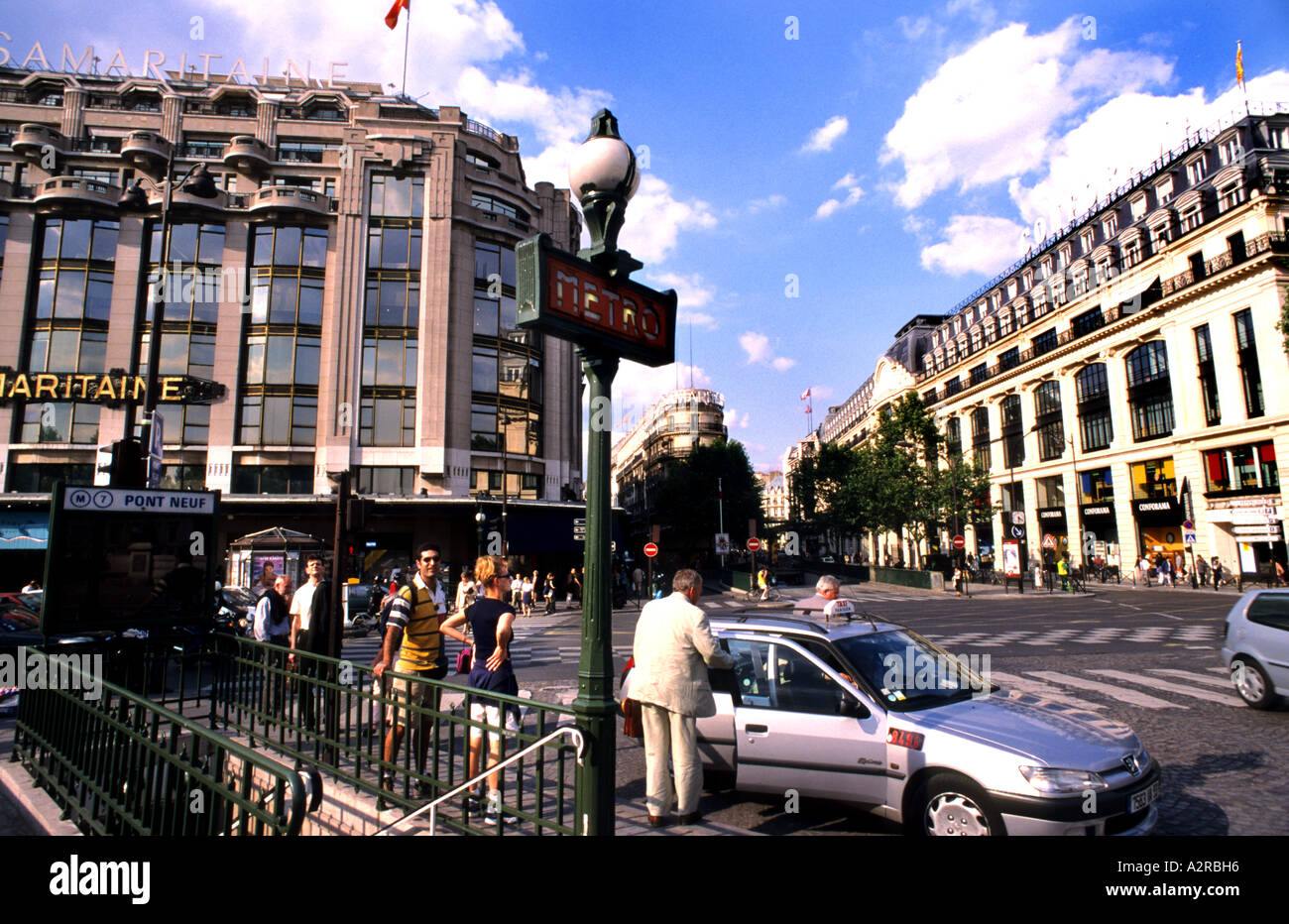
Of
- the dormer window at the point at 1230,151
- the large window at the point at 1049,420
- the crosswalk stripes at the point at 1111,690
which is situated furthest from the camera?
the large window at the point at 1049,420

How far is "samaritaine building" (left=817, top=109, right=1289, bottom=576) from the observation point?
3562 cm

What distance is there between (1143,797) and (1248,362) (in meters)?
43.6

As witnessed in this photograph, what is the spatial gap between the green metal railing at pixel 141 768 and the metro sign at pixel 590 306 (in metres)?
2.59

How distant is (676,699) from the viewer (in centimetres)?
517

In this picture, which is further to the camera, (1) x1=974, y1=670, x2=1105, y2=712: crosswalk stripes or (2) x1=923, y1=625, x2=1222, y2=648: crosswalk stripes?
(2) x1=923, y1=625, x2=1222, y2=648: crosswalk stripes

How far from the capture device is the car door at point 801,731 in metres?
5.07

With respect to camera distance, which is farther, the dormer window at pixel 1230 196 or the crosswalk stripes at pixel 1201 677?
the dormer window at pixel 1230 196

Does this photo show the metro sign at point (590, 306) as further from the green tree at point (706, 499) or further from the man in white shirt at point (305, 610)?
the green tree at point (706, 499)

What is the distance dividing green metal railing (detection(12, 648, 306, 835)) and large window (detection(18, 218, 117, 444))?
126 feet

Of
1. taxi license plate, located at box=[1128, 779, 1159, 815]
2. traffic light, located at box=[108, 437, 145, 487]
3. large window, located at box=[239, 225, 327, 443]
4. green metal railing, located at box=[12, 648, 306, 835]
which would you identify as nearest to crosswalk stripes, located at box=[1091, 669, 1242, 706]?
taxi license plate, located at box=[1128, 779, 1159, 815]

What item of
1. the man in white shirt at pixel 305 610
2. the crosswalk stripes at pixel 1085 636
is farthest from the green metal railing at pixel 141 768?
the crosswalk stripes at pixel 1085 636

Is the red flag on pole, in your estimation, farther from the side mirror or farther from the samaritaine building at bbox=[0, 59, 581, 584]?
the side mirror
